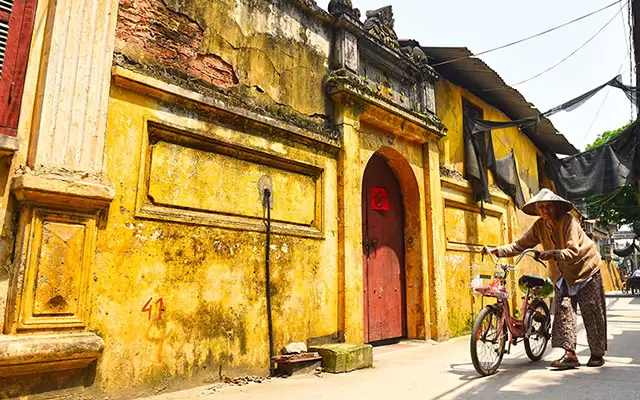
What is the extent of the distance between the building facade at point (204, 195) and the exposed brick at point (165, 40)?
0.01 m

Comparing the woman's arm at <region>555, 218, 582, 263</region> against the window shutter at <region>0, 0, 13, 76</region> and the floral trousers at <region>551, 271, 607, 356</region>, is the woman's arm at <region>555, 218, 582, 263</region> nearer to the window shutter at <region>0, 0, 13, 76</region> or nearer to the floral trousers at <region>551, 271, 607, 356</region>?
the floral trousers at <region>551, 271, 607, 356</region>

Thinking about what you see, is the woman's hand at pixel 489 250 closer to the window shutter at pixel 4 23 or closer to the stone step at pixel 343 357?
the stone step at pixel 343 357

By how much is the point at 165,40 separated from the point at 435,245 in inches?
199

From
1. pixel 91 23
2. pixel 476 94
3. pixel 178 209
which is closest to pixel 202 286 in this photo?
pixel 178 209

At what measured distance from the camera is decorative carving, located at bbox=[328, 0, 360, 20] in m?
6.27

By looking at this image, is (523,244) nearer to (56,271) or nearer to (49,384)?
(56,271)

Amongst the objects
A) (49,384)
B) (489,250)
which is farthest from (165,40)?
(489,250)

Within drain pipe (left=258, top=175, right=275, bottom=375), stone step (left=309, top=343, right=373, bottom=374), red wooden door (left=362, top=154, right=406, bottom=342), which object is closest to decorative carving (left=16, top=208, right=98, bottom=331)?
drain pipe (left=258, top=175, right=275, bottom=375)

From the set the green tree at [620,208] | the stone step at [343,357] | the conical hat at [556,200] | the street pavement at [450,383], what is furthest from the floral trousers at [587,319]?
the green tree at [620,208]

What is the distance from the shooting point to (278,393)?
12.7 ft

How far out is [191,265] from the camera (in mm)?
4105

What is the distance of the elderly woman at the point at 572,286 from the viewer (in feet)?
15.0

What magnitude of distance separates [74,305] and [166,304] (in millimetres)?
776

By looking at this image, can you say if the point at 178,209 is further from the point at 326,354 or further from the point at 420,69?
the point at 420,69
